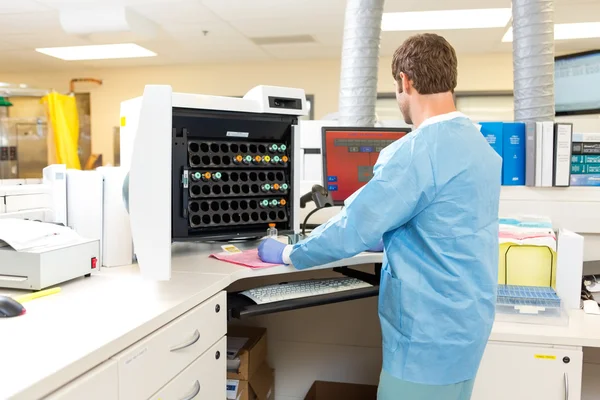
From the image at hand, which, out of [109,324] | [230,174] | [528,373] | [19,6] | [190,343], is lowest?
[528,373]

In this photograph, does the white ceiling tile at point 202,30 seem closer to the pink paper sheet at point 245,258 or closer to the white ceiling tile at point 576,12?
the white ceiling tile at point 576,12

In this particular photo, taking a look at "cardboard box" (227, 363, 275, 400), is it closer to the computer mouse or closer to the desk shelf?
the desk shelf

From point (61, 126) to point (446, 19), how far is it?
4.05 metres

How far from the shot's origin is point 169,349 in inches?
43.8

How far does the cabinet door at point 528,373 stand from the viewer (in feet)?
4.98

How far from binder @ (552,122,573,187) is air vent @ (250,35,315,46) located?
3.68 m

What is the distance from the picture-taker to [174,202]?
1664 millimetres

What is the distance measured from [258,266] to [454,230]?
0.56 metres

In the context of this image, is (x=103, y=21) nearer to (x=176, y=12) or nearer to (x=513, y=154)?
(x=176, y=12)

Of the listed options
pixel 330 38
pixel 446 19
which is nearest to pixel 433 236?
pixel 446 19

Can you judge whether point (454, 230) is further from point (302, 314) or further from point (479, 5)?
point (479, 5)

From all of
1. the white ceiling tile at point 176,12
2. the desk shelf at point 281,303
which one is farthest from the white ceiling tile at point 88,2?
the desk shelf at point 281,303

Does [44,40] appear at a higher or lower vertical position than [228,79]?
higher

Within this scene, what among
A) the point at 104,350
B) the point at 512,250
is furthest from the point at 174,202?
the point at 512,250
